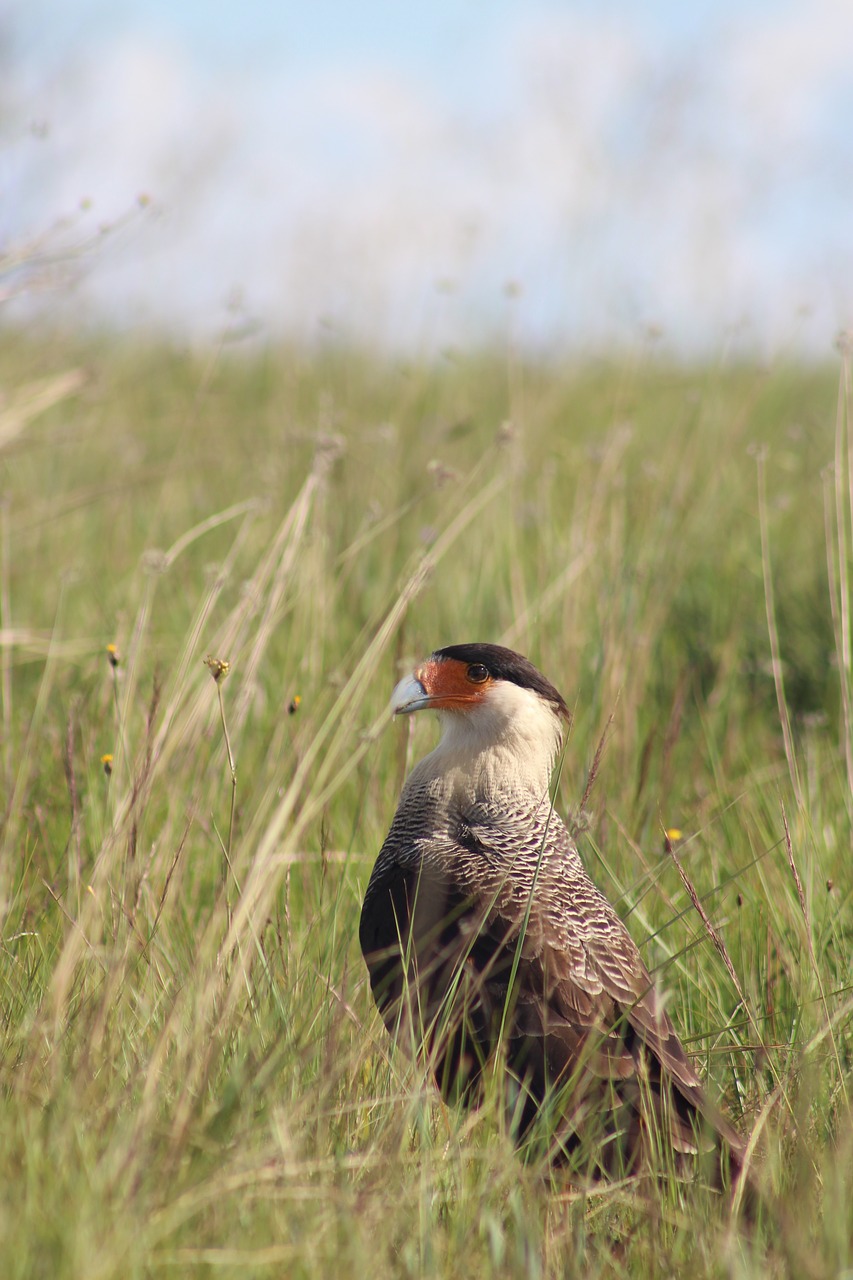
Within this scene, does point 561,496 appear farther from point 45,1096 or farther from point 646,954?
point 45,1096

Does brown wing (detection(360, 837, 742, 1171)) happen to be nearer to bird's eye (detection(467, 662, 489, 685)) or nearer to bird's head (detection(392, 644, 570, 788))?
bird's head (detection(392, 644, 570, 788))

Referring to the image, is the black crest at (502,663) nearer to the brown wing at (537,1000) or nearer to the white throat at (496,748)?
the white throat at (496,748)

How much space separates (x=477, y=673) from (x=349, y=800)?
2.17 feet

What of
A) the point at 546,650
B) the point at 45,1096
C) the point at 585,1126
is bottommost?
the point at 585,1126

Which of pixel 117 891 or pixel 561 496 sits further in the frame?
pixel 561 496

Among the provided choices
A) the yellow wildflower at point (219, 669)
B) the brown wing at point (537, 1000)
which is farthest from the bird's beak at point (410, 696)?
the yellow wildflower at point (219, 669)

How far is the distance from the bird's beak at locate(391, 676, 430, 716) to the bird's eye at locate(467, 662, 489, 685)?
12cm

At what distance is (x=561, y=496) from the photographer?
5230 millimetres

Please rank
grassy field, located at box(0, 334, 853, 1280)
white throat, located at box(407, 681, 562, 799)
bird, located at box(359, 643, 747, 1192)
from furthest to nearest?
white throat, located at box(407, 681, 562, 799) < bird, located at box(359, 643, 747, 1192) < grassy field, located at box(0, 334, 853, 1280)

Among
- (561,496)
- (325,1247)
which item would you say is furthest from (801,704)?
(325,1247)

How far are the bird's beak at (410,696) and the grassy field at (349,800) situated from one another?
14cm

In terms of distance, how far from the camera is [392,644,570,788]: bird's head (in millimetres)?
2930

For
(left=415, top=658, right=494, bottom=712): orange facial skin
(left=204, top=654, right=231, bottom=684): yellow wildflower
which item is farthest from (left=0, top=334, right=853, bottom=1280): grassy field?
(left=415, top=658, right=494, bottom=712): orange facial skin

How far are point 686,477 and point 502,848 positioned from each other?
2.16 m
